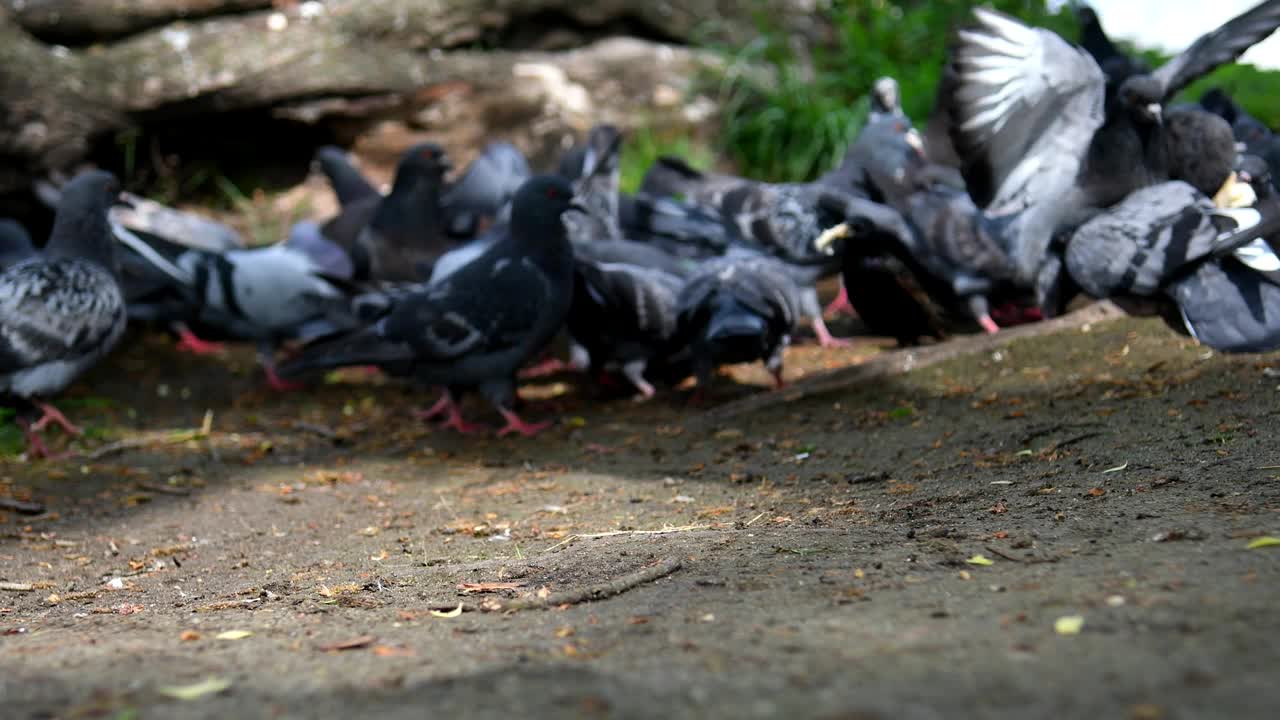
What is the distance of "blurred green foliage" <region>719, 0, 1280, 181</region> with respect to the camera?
970 centimetres

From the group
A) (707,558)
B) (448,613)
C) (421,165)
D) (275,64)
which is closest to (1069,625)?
(707,558)

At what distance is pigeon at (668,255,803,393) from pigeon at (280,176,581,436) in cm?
65

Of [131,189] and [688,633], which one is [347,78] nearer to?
[131,189]

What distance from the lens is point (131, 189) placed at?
29.8ft

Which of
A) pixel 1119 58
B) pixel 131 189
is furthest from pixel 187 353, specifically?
pixel 1119 58

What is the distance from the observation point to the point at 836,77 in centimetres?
1021

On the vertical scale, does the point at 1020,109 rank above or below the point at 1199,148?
above

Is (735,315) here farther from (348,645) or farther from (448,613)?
(348,645)

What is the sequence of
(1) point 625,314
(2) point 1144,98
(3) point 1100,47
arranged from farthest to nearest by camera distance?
(1) point 625,314 → (3) point 1100,47 → (2) point 1144,98

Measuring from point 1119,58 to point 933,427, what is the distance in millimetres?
2407

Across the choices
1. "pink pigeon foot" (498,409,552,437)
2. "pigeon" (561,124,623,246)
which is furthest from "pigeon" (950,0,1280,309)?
"pigeon" (561,124,623,246)

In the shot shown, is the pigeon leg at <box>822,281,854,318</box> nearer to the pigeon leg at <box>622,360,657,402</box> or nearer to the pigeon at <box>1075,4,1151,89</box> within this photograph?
the pigeon leg at <box>622,360,657,402</box>

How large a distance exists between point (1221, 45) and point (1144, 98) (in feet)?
1.14

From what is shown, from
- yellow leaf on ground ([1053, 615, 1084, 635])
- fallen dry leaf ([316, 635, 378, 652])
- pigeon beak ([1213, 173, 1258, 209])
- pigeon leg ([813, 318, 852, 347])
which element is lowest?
pigeon leg ([813, 318, 852, 347])
